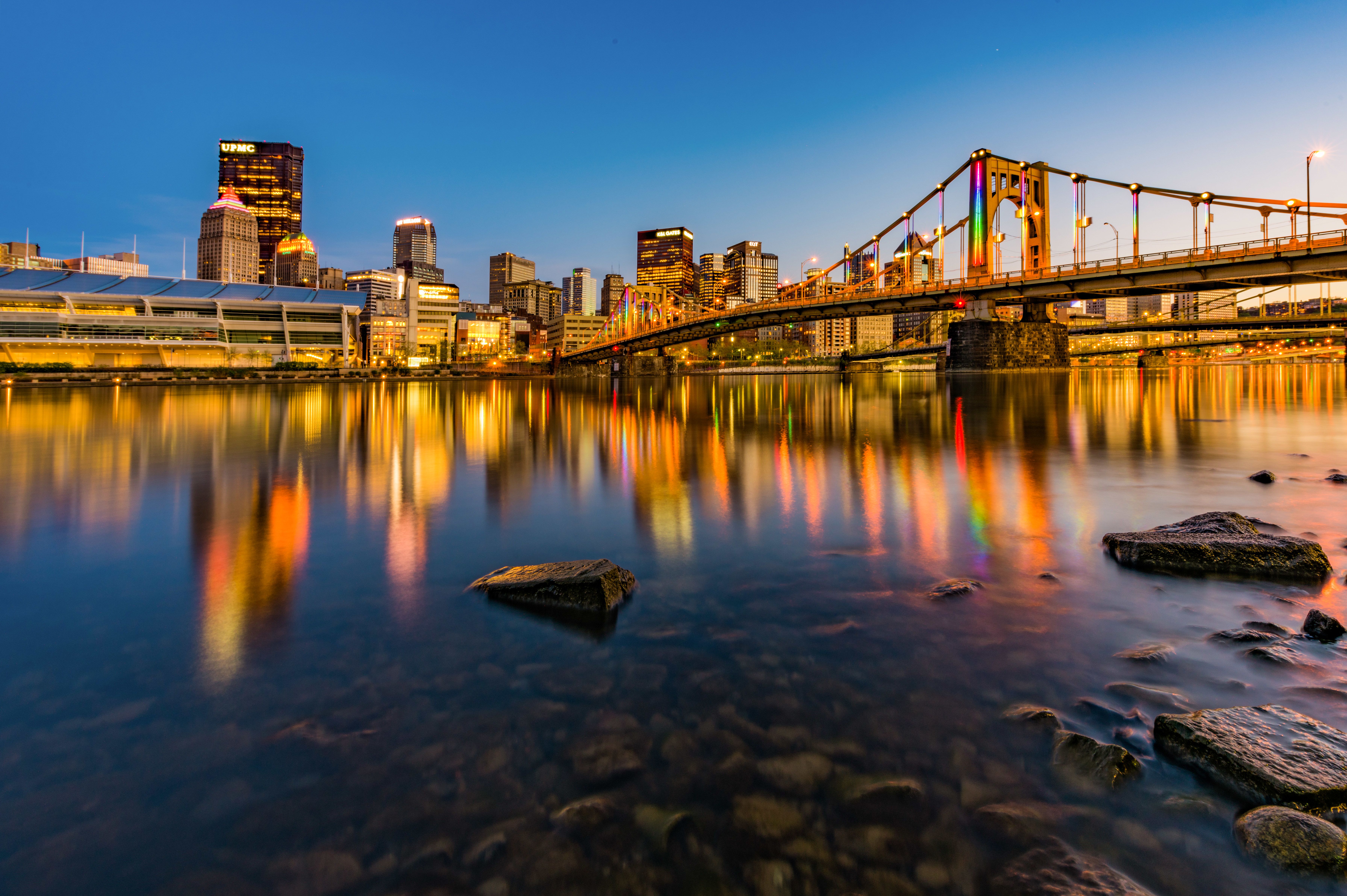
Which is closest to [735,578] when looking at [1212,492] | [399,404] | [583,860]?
[583,860]

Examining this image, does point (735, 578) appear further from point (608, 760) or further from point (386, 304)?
point (386, 304)

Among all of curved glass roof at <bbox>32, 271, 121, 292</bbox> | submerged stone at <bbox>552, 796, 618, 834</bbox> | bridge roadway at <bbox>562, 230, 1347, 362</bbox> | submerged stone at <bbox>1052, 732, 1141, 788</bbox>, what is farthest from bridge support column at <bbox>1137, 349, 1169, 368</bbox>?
curved glass roof at <bbox>32, 271, 121, 292</bbox>

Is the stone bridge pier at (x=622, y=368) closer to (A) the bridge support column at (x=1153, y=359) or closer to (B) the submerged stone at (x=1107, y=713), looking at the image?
(A) the bridge support column at (x=1153, y=359)

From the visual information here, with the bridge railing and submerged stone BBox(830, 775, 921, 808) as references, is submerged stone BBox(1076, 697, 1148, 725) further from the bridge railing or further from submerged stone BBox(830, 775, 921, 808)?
the bridge railing

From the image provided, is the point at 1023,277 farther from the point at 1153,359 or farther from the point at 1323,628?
the point at 1153,359

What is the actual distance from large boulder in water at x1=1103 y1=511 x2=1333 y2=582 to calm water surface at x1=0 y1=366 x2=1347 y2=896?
0.38m

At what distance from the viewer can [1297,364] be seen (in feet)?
367

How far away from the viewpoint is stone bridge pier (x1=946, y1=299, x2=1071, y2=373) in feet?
210

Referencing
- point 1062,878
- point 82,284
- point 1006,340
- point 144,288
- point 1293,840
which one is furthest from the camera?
point 144,288

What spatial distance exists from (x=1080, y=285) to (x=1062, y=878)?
6394 centimetres

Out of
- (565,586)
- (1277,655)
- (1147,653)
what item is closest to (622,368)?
(565,586)

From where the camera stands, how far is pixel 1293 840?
2379mm

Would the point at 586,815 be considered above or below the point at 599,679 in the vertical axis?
below

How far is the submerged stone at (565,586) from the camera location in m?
4.98
